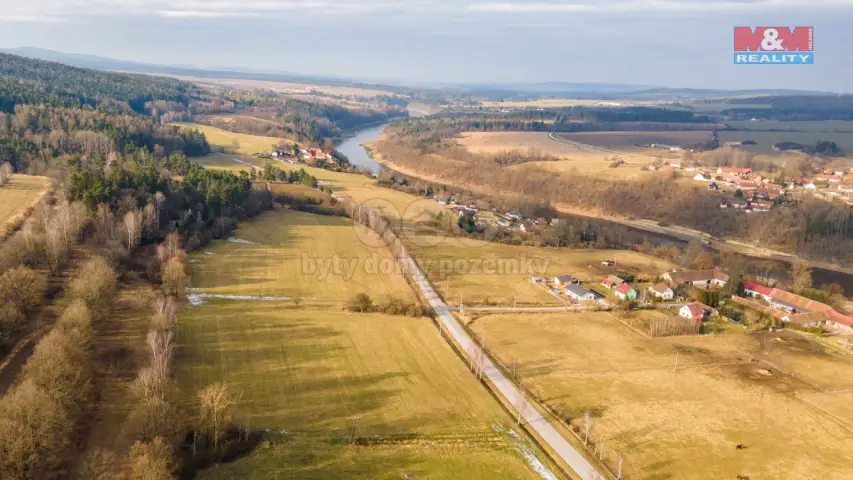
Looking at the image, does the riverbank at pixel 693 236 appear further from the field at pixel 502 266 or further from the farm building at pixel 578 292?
the farm building at pixel 578 292

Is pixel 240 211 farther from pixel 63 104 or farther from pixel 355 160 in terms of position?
pixel 355 160

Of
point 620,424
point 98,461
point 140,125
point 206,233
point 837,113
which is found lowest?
point 620,424

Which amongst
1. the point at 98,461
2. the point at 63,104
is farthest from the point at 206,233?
the point at 63,104

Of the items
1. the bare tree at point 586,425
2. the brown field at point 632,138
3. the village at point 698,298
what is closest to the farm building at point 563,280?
the village at point 698,298

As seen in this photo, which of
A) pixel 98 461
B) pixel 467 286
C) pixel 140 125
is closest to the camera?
pixel 98 461

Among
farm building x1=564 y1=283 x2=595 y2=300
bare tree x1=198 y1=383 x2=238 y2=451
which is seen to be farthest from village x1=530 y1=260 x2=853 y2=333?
bare tree x1=198 y1=383 x2=238 y2=451

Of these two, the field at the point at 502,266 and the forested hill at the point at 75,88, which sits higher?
the forested hill at the point at 75,88

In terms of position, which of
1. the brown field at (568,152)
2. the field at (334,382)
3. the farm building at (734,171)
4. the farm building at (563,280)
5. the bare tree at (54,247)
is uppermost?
the brown field at (568,152)
